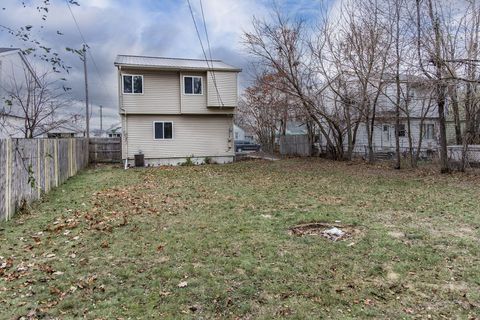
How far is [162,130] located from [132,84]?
9.02 ft

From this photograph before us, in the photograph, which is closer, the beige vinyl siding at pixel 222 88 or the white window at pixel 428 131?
the beige vinyl siding at pixel 222 88

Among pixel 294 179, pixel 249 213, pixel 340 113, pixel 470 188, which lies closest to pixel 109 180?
pixel 294 179

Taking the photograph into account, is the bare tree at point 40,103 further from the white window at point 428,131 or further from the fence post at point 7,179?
the white window at point 428,131

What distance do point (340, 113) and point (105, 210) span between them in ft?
49.1

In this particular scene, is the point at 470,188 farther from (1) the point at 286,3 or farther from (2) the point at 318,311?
(1) the point at 286,3

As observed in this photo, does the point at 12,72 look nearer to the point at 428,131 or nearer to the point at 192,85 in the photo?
the point at 192,85

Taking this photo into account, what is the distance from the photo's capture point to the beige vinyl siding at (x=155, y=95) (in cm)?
1781

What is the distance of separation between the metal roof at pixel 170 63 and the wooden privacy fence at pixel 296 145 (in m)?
7.26

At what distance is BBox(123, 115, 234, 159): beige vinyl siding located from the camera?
59.9ft

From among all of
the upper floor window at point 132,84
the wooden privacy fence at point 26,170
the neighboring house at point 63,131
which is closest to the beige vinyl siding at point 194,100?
the upper floor window at point 132,84

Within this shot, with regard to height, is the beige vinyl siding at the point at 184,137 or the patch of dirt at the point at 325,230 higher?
the beige vinyl siding at the point at 184,137

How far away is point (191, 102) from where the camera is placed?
60.8ft

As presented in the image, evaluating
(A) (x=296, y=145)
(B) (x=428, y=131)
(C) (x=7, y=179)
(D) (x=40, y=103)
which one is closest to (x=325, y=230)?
(C) (x=7, y=179)

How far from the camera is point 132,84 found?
1786 cm
